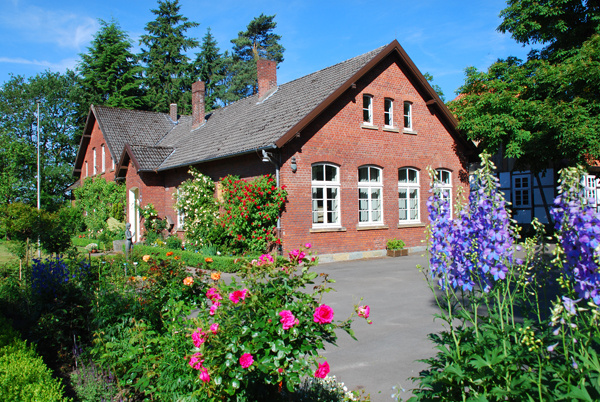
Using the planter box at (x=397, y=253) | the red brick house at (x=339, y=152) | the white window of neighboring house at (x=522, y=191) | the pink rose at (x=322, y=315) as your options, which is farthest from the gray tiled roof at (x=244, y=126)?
the white window of neighboring house at (x=522, y=191)

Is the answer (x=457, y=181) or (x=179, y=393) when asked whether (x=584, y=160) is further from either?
(x=179, y=393)

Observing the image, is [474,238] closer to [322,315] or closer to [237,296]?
Answer: [322,315]

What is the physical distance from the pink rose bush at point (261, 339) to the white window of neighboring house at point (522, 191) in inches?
965

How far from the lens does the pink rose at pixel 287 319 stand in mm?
2982

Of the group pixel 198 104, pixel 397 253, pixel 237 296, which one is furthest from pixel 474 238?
pixel 198 104

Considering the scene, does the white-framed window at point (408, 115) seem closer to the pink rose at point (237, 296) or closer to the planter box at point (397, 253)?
the planter box at point (397, 253)

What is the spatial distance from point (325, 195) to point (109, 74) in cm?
3394

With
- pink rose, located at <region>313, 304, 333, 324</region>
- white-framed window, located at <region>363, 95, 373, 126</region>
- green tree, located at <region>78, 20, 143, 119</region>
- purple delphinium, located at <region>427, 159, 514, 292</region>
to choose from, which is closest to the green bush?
pink rose, located at <region>313, 304, 333, 324</region>

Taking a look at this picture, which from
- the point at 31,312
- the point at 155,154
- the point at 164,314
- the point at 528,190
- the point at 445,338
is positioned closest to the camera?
the point at 445,338

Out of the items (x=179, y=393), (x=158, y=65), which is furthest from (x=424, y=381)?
(x=158, y=65)

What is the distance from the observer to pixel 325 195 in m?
15.2

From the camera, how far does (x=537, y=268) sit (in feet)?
11.5

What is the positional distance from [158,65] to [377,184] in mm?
33372

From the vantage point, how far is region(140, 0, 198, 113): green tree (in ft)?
140
